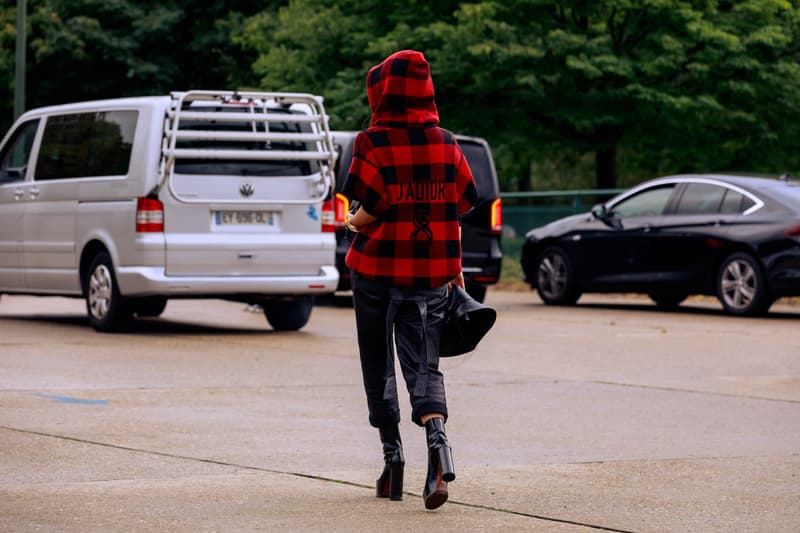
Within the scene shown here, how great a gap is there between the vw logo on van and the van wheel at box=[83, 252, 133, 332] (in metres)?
1.26

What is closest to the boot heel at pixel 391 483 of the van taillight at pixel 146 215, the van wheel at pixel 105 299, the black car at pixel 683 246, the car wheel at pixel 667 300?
the van taillight at pixel 146 215

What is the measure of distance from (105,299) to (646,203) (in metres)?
7.05

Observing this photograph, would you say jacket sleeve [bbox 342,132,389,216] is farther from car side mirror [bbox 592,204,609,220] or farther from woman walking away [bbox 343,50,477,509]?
car side mirror [bbox 592,204,609,220]

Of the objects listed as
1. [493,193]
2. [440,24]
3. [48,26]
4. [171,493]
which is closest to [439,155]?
[171,493]

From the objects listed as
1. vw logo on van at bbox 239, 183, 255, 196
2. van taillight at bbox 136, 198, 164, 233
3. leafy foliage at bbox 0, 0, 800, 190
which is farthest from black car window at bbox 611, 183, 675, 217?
leafy foliage at bbox 0, 0, 800, 190

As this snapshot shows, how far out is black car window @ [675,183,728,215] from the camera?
17.3 meters

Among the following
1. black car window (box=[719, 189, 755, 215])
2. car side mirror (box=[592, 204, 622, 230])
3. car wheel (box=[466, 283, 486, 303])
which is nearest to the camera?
black car window (box=[719, 189, 755, 215])

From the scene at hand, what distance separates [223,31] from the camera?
4297 cm

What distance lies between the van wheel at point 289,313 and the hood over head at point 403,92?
8523 millimetres

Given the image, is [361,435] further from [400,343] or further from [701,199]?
[701,199]

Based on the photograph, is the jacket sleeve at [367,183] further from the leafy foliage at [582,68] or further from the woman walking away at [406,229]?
the leafy foliage at [582,68]

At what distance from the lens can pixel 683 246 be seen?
56.7ft

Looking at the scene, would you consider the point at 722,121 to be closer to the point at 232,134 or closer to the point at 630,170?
the point at 630,170

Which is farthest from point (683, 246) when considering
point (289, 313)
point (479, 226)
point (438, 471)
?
point (438, 471)
